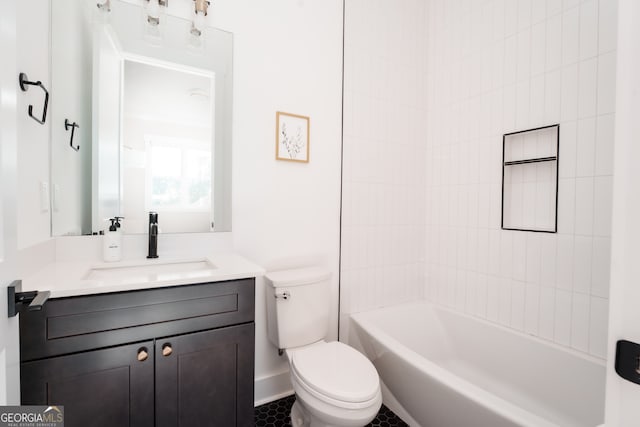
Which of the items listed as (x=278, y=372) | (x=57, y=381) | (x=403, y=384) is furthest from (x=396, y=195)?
(x=57, y=381)

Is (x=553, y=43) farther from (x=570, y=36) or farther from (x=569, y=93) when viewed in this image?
(x=569, y=93)

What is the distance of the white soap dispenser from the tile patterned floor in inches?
44.7

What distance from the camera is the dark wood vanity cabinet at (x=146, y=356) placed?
93 centimetres

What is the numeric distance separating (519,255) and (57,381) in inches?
85.8

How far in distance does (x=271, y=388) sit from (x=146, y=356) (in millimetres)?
991

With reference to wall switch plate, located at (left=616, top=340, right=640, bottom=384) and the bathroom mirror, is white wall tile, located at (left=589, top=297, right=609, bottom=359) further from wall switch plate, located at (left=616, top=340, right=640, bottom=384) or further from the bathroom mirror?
the bathroom mirror

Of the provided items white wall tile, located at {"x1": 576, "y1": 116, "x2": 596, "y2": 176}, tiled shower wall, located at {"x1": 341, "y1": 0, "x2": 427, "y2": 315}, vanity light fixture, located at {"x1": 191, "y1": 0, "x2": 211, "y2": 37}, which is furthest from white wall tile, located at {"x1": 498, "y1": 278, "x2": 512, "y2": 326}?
vanity light fixture, located at {"x1": 191, "y1": 0, "x2": 211, "y2": 37}

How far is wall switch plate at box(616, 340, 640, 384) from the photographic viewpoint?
46 centimetres

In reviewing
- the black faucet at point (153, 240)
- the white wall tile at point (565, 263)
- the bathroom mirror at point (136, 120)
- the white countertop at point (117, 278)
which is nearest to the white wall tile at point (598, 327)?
the white wall tile at point (565, 263)

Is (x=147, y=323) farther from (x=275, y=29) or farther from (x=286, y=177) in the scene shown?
(x=275, y=29)

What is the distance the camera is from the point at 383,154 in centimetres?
215

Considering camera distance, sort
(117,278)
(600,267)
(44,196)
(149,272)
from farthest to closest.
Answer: (600,267), (149,272), (44,196), (117,278)

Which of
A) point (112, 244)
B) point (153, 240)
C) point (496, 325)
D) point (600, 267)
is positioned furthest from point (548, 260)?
point (112, 244)

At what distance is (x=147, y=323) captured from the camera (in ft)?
3.49
